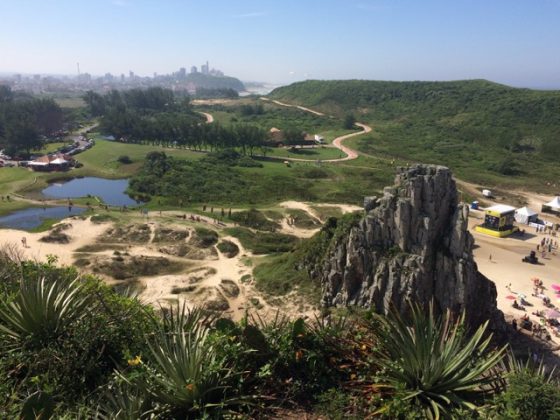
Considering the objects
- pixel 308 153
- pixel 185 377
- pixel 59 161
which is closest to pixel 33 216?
pixel 59 161

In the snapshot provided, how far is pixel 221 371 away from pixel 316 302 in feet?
60.2

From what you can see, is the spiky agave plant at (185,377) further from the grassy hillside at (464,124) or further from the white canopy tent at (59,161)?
the white canopy tent at (59,161)

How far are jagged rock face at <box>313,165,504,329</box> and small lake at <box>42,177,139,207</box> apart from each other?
125 feet

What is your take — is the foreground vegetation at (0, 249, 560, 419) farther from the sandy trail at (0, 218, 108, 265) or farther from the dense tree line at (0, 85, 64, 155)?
the dense tree line at (0, 85, 64, 155)

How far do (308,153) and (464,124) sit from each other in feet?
163

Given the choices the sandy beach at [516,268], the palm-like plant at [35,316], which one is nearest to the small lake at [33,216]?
the palm-like plant at [35,316]

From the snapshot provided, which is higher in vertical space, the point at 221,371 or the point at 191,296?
the point at 221,371

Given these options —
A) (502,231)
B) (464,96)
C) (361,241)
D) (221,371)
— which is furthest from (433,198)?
(464,96)

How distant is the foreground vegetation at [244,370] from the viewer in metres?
7.00

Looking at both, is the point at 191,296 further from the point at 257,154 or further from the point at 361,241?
the point at 257,154

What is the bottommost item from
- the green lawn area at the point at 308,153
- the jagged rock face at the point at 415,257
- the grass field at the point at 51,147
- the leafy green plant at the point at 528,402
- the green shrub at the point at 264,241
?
the green shrub at the point at 264,241

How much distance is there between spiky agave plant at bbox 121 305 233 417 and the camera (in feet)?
23.0

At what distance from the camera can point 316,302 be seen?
84.3 ft

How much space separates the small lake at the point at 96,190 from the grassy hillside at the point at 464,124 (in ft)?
169
